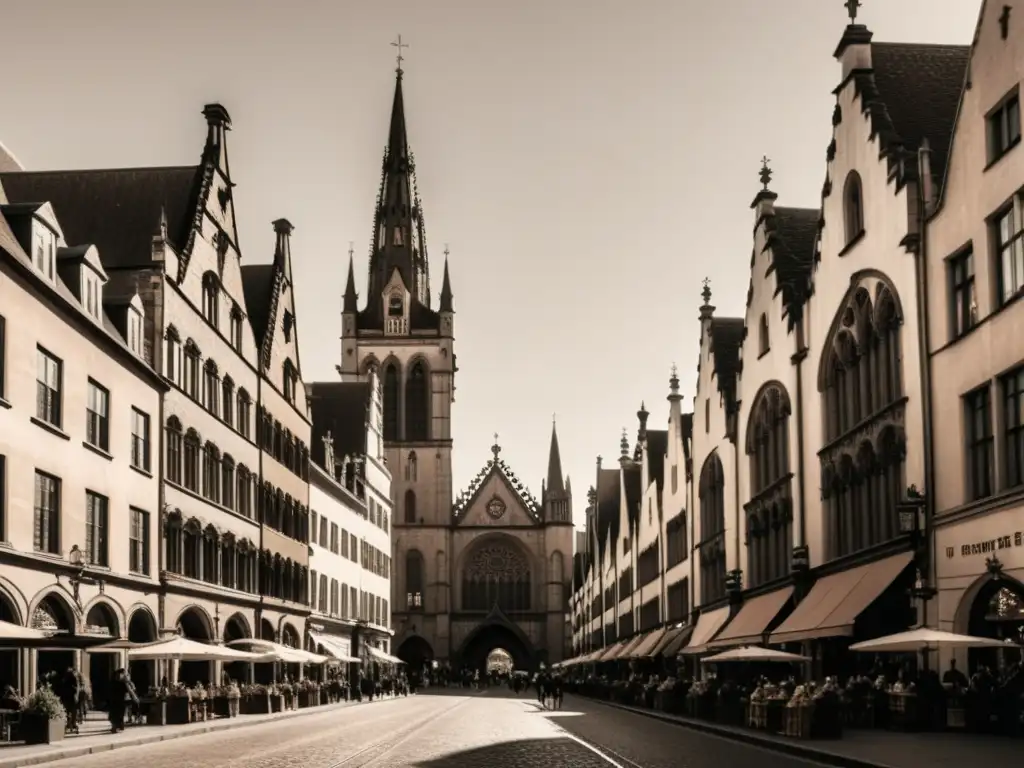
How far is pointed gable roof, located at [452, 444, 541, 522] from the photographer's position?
449 ft

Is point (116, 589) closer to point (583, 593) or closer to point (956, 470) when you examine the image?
point (956, 470)

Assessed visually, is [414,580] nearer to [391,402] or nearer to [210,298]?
[391,402]

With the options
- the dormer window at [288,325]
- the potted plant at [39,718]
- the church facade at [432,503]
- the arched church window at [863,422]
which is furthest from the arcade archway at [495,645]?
the potted plant at [39,718]

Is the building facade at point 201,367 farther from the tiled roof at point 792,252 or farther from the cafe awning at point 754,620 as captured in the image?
the tiled roof at point 792,252

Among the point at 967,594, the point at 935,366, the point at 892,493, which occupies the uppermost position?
the point at 935,366

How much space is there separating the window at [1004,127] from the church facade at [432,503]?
104m

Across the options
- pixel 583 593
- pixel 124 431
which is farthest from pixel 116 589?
pixel 583 593

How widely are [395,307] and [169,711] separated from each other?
9334 cm

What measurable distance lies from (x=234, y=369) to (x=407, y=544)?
76431 millimetres

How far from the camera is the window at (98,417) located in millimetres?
41138

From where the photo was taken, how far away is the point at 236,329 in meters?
58.6

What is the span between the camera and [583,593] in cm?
13900

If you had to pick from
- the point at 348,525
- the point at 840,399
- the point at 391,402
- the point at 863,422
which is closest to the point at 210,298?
the point at 840,399

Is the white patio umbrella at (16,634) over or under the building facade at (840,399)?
under
